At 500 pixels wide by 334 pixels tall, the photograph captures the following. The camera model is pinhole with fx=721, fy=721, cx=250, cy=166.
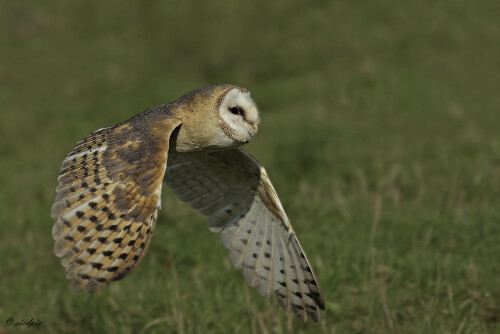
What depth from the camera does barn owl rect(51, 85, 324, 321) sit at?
144 inches

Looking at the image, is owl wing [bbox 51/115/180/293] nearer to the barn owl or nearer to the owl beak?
the barn owl

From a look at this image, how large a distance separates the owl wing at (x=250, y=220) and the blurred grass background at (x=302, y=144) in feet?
0.97

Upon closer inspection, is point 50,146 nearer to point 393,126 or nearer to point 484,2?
point 393,126

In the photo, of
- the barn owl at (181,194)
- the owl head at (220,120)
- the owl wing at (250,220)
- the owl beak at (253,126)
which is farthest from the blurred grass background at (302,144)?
the owl beak at (253,126)

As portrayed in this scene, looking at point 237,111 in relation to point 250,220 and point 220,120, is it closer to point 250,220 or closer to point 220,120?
point 220,120

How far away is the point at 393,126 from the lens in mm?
9906

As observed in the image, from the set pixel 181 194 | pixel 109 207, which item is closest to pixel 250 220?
pixel 181 194

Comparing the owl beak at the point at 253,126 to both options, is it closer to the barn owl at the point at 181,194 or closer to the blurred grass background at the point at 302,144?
the barn owl at the point at 181,194

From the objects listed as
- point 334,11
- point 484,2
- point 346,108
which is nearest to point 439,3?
point 484,2

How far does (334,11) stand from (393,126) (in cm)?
423

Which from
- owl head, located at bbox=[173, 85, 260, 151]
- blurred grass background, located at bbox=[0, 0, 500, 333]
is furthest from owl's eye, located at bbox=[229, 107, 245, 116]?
blurred grass background, located at bbox=[0, 0, 500, 333]

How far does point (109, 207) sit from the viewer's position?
379cm

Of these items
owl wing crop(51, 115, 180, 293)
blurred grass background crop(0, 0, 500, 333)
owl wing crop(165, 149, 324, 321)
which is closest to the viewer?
owl wing crop(51, 115, 180, 293)

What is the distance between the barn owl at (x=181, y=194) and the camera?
12.0ft
